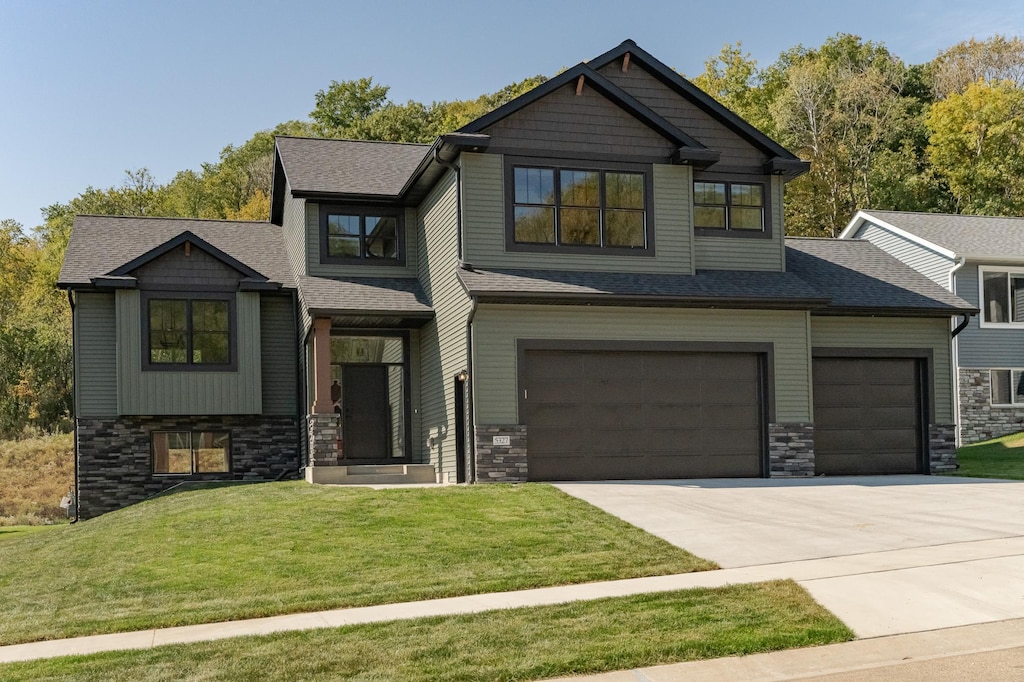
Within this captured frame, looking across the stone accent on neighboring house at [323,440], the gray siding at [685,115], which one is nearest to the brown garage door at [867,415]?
the gray siding at [685,115]

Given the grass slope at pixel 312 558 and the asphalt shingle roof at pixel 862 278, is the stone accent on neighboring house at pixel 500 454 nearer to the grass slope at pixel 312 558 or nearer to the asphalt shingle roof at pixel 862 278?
the grass slope at pixel 312 558

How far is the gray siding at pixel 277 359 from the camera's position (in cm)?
2452

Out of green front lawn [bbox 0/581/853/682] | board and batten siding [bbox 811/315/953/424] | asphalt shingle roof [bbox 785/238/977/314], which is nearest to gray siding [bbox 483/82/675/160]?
asphalt shingle roof [bbox 785/238/977/314]

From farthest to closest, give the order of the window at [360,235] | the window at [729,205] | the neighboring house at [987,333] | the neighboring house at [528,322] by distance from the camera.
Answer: the neighboring house at [987,333] → the window at [360,235] → the window at [729,205] → the neighboring house at [528,322]

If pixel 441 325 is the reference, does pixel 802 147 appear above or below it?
above

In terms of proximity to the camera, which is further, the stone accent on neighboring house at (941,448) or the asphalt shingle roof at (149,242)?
the asphalt shingle roof at (149,242)

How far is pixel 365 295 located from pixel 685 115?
24.2 ft

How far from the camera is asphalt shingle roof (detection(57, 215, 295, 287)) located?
79.0ft

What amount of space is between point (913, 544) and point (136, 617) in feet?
27.8

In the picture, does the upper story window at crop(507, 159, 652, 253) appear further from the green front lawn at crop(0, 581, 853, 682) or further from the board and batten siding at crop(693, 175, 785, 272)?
the green front lawn at crop(0, 581, 853, 682)

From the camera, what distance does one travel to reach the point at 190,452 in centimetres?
2394

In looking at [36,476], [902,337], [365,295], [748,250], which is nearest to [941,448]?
[902,337]

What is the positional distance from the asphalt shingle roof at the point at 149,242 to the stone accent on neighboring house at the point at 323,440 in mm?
4592

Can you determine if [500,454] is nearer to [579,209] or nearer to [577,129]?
[579,209]
